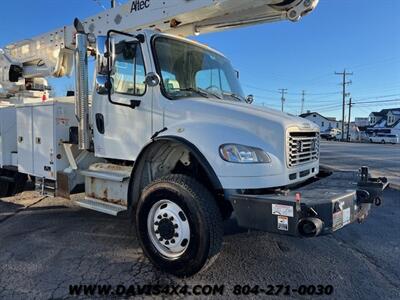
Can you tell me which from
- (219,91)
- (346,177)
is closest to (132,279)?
(219,91)

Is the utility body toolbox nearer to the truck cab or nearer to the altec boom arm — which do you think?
the truck cab

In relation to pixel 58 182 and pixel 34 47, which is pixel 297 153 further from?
pixel 34 47

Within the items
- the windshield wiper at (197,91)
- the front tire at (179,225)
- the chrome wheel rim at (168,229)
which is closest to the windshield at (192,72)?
the windshield wiper at (197,91)

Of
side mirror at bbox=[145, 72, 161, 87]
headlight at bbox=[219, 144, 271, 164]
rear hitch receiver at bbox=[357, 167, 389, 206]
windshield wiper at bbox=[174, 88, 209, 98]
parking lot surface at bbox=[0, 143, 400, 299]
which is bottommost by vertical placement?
parking lot surface at bbox=[0, 143, 400, 299]

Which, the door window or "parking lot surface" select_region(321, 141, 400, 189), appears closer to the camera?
the door window

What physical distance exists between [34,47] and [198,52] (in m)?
4.36

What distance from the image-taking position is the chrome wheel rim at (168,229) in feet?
12.9

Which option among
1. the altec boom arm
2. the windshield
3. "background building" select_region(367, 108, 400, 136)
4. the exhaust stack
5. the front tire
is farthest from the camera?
"background building" select_region(367, 108, 400, 136)

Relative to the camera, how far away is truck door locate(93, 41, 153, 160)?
463 cm

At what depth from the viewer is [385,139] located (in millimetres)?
60250

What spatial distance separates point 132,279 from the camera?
394 centimetres

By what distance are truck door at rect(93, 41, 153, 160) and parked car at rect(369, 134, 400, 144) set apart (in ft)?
204

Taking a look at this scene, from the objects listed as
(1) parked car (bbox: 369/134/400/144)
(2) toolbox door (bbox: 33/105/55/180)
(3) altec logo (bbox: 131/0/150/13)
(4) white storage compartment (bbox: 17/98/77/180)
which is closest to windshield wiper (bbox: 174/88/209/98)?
(3) altec logo (bbox: 131/0/150/13)

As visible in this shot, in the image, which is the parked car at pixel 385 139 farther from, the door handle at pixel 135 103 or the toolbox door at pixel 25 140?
the door handle at pixel 135 103
